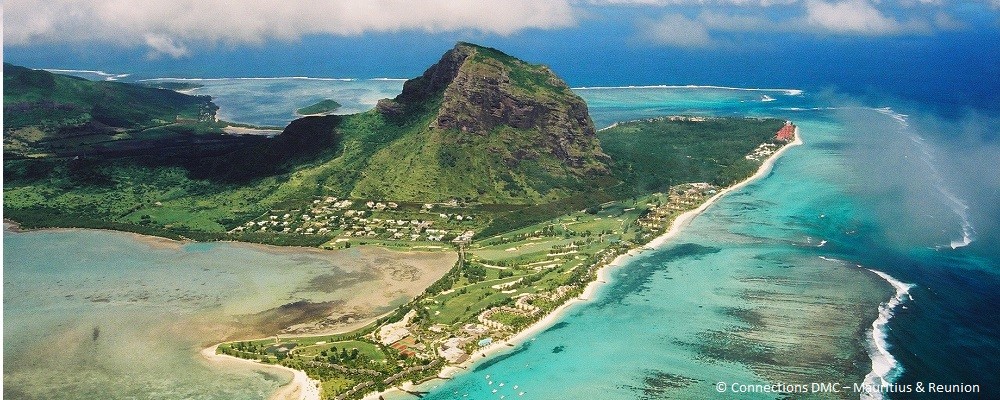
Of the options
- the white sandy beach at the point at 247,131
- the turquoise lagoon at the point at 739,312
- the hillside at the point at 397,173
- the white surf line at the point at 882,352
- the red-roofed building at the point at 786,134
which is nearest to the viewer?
the white surf line at the point at 882,352

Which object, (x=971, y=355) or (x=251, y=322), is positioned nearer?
(x=971, y=355)

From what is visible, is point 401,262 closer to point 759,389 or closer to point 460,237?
point 460,237

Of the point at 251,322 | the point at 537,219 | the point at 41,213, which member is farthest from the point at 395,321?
the point at 41,213

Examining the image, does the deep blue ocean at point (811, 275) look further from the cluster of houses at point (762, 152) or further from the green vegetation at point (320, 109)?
the green vegetation at point (320, 109)

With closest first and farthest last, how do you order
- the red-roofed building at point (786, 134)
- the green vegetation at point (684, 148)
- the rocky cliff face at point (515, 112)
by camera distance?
the rocky cliff face at point (515, 112), the green vegetation at point (684, 148), the red-roofed building at point (786, 134)

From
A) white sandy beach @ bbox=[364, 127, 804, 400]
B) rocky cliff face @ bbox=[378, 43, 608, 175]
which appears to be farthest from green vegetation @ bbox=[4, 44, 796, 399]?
white sandy beach @ bbox=[364, 127, 804, 400]

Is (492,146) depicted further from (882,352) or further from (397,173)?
(882,352)

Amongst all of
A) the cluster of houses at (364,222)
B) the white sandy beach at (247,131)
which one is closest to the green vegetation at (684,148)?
the cluster of houses at (364,222)
